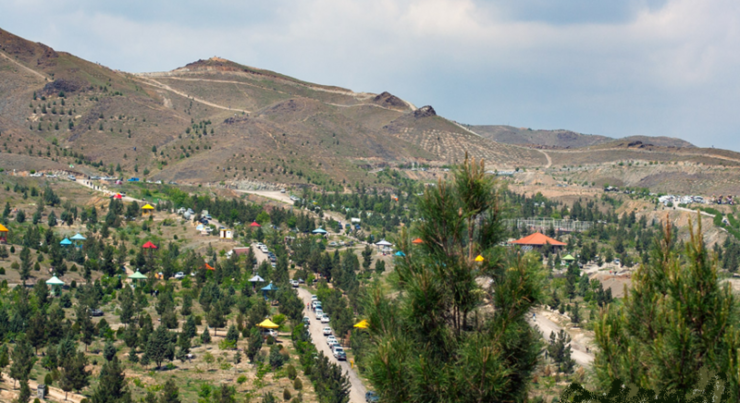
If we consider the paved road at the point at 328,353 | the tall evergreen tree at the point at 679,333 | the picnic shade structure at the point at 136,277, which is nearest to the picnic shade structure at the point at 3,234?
the picnic shade structure at the point at 136,277

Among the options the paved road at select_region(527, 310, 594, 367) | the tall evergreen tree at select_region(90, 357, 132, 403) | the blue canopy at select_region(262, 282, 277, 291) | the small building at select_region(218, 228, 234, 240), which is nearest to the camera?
the tall evergreen tree at select_region(90, 357, 132, 403)

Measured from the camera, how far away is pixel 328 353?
157 ft

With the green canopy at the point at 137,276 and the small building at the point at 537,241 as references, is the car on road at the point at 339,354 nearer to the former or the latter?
the green canopy at the point at 137,276

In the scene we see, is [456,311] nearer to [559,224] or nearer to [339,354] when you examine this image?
[339,354]

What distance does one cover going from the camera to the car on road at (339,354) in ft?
151

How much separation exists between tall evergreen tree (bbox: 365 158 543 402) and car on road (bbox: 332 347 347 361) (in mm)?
36803

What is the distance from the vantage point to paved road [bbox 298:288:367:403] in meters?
39.8

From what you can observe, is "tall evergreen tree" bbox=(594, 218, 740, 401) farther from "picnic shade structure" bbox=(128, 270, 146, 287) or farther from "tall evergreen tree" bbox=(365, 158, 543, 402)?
"picnic shade structure" bbox=(128, 270, 146, 287)

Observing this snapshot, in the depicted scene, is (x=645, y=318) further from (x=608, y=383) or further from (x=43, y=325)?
(x=43, y=325)

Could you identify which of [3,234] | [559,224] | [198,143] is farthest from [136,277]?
[198,143]

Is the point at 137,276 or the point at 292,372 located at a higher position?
the point at 137,276

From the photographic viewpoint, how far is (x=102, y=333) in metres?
47.2

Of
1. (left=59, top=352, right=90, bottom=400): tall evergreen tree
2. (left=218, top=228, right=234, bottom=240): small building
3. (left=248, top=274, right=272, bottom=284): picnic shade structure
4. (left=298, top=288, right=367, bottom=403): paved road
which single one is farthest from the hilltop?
(left=59, top=352, right=90, bottom=400): tall evergreen tree

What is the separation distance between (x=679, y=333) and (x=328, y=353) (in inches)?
1610
